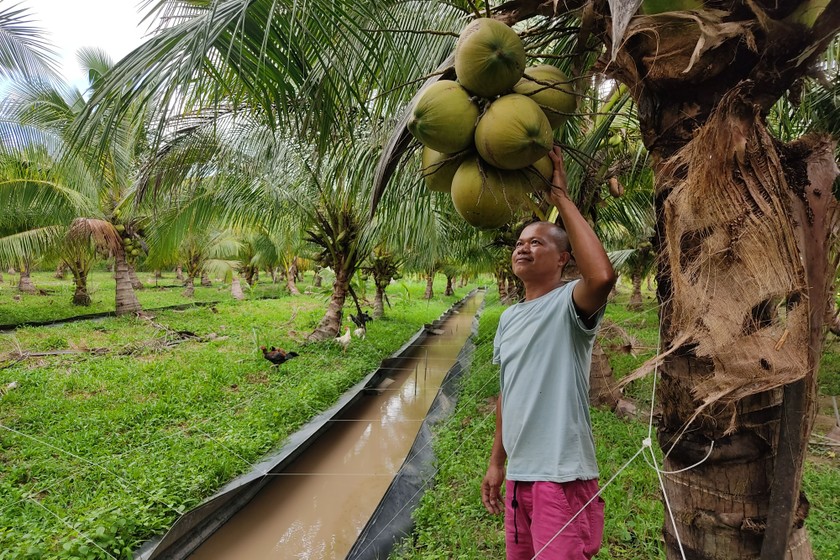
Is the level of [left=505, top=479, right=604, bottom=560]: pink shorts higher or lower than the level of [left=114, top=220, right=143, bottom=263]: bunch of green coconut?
lower

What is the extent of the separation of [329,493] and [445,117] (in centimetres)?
407

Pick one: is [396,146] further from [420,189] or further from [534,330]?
[420,189]

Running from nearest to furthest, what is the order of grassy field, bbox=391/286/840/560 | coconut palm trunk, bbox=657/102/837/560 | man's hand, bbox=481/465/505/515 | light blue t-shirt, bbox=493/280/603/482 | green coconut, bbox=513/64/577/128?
coconut palm trunk, bbox=657/102/837/560 < green coconut, bbox=513/64/577/128 < light blue t-shirt, bbox=493/280/603/482 < man's hand, bbox=481/465/505/515 < grassy field, bbox=391/286/840/560

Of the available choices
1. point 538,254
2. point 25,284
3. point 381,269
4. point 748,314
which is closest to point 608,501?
point 538,254

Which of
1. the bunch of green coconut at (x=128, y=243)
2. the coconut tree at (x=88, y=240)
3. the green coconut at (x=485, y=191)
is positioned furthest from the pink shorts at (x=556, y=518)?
the bunch of green coconut at (x=128, y=243)

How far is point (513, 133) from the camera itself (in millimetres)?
1085

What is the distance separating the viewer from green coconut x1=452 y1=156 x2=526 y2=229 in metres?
1.18

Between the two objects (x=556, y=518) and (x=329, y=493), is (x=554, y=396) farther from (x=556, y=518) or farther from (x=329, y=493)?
(x=329, y=493)

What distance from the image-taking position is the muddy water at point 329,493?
348 centimetres

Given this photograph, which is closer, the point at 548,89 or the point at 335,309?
the point at 548,89

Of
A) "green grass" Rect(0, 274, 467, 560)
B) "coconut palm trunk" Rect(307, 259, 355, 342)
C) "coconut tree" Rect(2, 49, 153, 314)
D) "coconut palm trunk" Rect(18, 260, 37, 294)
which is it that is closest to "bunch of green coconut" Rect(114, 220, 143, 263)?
"coconut tree" Rect(2, 49, 153, 314)

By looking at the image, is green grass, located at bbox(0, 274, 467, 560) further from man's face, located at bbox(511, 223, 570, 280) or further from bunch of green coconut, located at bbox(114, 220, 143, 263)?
man's face, located at bbox(511, 223, 570, 280)

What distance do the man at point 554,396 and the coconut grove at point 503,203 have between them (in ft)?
0.46

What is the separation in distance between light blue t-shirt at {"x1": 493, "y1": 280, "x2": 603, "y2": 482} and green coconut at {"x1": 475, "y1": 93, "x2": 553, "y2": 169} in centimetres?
53
